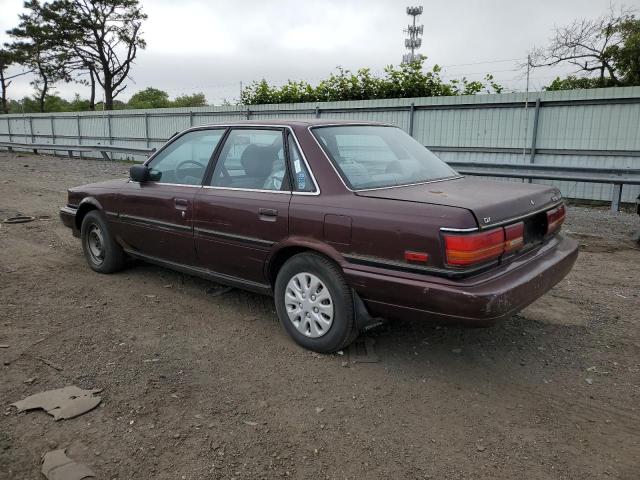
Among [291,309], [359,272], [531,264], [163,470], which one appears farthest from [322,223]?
[163,470]

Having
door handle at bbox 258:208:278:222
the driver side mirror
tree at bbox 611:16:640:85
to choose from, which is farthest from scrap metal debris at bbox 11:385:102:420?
tree at bbox 611:16:640:85

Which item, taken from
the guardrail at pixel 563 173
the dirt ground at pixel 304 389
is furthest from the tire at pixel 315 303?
the guardrail at pixel 563 173

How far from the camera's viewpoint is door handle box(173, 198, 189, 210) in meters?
4.40

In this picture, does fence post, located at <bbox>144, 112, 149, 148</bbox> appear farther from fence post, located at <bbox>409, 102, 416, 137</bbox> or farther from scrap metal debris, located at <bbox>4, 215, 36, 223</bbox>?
scrap metal debris, located at <bbox>4, 215, 36, 223</bbox>

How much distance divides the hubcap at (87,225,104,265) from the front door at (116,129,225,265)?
1.61 feet

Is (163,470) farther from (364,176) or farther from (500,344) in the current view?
(500,344)

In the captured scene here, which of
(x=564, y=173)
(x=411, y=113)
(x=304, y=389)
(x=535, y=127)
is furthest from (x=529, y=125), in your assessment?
(x=304, y=389)

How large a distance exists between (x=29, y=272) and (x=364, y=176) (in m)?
3.86

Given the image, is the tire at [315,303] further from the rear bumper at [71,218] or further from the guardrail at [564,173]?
the guardrail at [564,173]

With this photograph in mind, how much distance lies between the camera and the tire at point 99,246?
5.35 m

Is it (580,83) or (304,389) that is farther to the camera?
(580,83)

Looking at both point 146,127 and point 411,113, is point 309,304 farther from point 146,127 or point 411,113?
point 146,127

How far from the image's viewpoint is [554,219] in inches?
151

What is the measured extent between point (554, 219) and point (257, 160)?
2.21 meters
